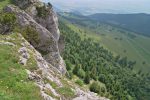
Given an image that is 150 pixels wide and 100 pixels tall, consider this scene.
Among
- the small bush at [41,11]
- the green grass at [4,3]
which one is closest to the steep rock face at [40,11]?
the small bush at [41,11]

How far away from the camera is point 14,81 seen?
26.6 metres

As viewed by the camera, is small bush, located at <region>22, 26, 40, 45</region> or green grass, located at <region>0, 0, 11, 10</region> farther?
green grass, located at <region>0, 0, 11, 10</region>

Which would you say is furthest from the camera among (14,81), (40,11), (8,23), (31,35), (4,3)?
(4,3)

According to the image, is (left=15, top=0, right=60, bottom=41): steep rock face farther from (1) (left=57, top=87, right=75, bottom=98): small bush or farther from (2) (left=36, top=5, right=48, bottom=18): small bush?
(1) (left=57, top=87, right=75, bottom=98): small bush

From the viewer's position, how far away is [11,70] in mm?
29219

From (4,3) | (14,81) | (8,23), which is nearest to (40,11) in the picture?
(4,3)

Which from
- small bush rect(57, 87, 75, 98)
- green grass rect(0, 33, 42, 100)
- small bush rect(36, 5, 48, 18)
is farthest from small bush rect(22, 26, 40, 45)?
small bush rect(57, 87, 75, 98)

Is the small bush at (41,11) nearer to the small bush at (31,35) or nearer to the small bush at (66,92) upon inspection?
the small bush at (31,35)

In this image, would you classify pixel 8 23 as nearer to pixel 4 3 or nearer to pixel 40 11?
pixel 40 11

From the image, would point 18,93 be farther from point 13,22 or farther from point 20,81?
point 13,22

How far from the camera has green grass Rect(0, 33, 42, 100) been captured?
24609 mm

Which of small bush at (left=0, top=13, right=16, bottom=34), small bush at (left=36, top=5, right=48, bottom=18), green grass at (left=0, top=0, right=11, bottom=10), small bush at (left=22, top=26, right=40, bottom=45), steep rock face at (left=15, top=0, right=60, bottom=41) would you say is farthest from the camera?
green grass at (left=0, top=0, right=11, bottom=10)

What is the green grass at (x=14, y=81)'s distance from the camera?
24.6m

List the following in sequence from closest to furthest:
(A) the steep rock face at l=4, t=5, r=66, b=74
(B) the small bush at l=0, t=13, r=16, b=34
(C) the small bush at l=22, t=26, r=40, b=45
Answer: (B) the small bush at l=0, t=13, r=16, b=34, (C) the small bush at l=22, t=26, r=40, b=45, (A) the steep rock face at l=4, t=5, r=66, b=74
